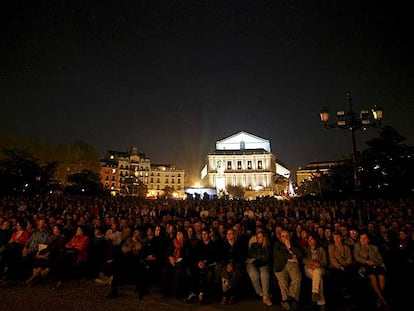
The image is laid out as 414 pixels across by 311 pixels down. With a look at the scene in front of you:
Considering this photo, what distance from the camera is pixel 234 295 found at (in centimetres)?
696

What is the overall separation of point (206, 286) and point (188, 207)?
1148 cm

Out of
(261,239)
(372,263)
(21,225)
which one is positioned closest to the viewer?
(372,263)

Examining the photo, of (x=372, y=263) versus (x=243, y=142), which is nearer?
(x=372, y=263)

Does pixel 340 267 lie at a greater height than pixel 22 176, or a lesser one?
lesser

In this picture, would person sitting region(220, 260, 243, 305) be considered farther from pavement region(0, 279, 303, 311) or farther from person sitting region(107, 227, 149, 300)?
person sitting region(107, 227, 149, 300)

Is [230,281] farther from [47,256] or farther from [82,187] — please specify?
[82,187]

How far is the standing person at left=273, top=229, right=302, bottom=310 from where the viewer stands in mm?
6516

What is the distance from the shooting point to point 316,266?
663 centimetres

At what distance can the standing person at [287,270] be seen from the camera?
6.52m

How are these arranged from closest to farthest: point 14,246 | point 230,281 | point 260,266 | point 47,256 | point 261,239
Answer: point 230,281 → point 260,266 → point 261,239 → point 47,256 → point 14,246

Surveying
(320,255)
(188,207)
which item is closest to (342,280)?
(320,255)

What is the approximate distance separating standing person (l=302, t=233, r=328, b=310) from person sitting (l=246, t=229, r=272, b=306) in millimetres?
892

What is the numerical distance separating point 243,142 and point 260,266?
99208 millimetres

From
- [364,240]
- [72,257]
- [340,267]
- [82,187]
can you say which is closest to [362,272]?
[340,267]
